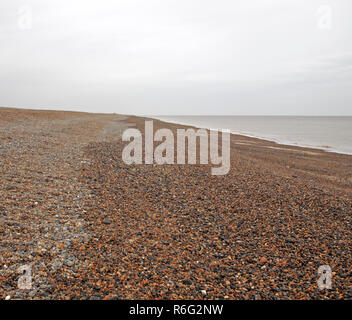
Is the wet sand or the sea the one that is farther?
the sea

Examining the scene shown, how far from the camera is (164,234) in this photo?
664 cm

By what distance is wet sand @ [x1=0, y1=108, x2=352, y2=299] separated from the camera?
472cm

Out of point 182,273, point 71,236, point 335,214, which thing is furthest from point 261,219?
point 71,236

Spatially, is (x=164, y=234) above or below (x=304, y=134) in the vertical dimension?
below

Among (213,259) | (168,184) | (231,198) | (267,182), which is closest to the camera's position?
(213,259)

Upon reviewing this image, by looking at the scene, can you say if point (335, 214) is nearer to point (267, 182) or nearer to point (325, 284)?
point (267, 182)

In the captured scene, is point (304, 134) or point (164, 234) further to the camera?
point (304, 134)

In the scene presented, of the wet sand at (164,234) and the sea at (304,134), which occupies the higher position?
the sea at (304,134)

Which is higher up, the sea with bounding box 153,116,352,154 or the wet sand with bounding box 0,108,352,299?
the sea with bounding box 153,116,352,154

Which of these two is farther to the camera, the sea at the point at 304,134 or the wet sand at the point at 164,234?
the sea at the point at 304,134

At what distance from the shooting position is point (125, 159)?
13.9 m

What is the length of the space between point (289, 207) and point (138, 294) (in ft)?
21.1

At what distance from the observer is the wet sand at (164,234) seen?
186 inches

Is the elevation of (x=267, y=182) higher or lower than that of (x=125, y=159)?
lower
